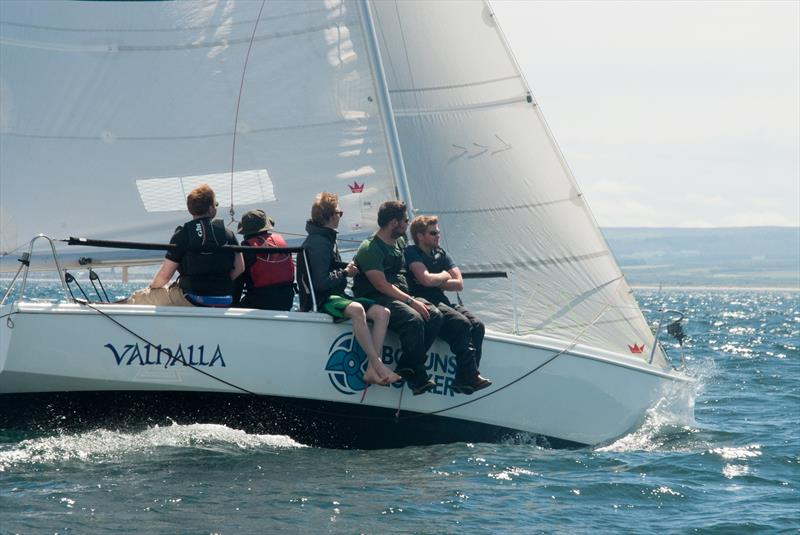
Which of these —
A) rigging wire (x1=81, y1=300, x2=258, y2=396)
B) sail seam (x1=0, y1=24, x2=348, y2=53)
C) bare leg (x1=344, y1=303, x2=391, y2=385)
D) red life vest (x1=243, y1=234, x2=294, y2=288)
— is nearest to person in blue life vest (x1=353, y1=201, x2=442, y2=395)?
bare leg (x1=344, y1=303, x2=391, y2=385)

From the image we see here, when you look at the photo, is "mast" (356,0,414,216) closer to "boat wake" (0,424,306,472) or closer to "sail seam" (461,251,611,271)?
"sail seam" (461,251,611,271)

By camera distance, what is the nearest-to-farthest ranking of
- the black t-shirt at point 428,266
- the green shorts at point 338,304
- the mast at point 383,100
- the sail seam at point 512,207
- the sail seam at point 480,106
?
the green shorts at point 338,304 → the black t-shirt at point 428,266 → the mast at point 383,100 → the sail seam at point 512,207 → the sail seam at point 480,106

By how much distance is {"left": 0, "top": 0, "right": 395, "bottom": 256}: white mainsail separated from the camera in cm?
905

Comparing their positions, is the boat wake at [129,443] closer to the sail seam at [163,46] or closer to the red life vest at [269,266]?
the red life vest at [269,266]

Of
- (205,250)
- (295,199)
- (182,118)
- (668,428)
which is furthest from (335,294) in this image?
(668,428)

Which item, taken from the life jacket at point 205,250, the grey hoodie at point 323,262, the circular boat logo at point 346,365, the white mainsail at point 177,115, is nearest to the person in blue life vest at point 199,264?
the life jacket at point 205,250

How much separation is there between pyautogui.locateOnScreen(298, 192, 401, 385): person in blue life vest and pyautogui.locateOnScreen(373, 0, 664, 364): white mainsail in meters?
2.10

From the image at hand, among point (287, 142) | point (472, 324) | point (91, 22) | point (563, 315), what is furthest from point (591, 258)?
point (91, 22)

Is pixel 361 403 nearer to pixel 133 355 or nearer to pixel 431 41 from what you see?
pixel 133 355

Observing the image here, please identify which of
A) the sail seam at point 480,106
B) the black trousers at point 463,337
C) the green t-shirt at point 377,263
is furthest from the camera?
the sail seam at point 480,106

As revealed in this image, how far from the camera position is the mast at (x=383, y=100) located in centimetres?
918

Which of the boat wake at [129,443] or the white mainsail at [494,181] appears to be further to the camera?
the white mainsail at [494,181]

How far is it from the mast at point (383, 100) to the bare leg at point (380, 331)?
1.68 m

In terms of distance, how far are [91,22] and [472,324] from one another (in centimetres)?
405
